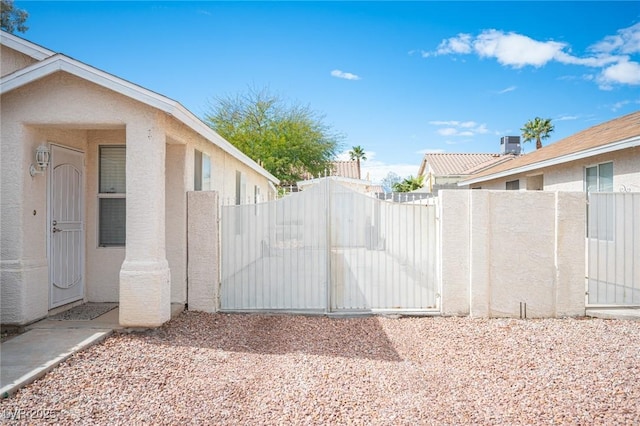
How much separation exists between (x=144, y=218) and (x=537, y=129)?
40.4m

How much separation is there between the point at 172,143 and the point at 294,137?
18.5 m

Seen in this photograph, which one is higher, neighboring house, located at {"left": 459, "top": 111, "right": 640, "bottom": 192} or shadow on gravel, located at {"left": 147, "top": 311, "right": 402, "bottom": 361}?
neighboring house, located at {"left": 459, "top": 111, "right": 640, "bottom": 192}

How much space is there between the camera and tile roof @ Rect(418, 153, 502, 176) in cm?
3192

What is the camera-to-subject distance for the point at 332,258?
6918 millimetres

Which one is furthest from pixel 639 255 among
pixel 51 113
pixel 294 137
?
pixel 294 137

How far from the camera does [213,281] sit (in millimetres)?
6883

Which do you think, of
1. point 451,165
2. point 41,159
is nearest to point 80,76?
point 41,159

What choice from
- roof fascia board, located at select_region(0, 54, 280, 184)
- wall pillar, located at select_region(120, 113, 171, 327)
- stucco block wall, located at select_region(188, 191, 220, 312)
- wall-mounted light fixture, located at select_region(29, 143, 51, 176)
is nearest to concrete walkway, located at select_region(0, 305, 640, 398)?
stucco block wall, located at select_region(188, 191, 220, 312)

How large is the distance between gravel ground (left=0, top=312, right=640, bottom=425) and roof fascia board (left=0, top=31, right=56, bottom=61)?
588 centimetres

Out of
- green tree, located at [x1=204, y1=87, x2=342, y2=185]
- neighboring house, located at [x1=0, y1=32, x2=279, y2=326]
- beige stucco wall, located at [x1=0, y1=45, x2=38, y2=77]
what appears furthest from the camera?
green tree, located at [x1=204, y1=87, x2=342, y2=185]

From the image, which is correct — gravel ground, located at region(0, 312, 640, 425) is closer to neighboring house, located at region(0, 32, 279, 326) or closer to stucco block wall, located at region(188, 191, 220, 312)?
stucco block wall, located at region(188, 191, 220, 312)

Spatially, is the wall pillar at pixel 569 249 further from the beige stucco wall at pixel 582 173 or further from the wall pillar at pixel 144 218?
the wall pillar at pixel 144 218

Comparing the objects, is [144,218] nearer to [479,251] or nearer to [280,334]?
[280,334]

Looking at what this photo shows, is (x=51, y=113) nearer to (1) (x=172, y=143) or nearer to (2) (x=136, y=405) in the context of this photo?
(1) (x=172, y=143)
